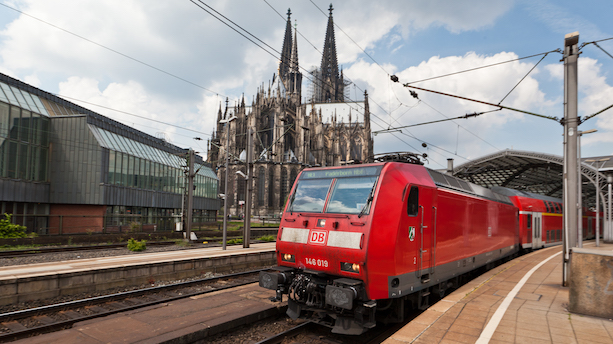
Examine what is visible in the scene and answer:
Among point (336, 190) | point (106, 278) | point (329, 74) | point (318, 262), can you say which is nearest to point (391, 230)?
point (336, 190)

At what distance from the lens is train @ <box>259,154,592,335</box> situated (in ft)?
22.1

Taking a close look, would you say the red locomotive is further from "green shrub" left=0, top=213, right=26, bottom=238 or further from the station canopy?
the station canopy

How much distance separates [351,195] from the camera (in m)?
7.53

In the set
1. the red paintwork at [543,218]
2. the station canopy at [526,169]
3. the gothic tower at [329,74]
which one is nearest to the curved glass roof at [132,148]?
the red paintwork at [543,218]

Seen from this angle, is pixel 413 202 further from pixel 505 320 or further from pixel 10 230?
pixel 10 230

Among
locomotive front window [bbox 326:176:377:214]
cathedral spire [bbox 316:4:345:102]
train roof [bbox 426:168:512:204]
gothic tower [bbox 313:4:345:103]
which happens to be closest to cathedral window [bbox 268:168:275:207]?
gothic tower [bbox 313:4:345:103]

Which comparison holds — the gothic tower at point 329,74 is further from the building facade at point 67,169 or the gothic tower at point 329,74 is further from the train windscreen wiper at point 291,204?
the train windscreen wiper at point 291,204

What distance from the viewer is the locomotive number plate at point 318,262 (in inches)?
288

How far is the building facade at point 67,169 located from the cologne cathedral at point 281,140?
34.0 m

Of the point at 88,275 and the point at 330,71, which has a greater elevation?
the point at 330,71

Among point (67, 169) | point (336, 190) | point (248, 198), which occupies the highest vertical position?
point (67, 169)

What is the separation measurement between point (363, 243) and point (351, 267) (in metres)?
0.54

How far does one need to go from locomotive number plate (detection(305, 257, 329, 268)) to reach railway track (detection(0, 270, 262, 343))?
4.48 m

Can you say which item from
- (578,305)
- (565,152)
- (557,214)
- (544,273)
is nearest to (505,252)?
(544,273)
